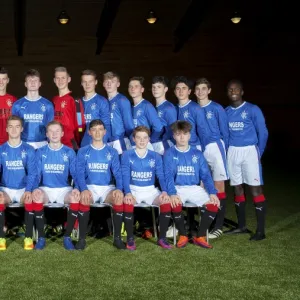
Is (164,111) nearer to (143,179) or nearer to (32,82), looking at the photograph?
(143,179)

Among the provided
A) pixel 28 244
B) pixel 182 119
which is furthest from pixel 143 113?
pixel 28 244

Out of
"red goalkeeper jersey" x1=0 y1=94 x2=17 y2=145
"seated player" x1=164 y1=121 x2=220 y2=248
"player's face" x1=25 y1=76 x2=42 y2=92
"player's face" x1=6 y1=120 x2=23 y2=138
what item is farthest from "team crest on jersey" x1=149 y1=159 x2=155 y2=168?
"red goalkeeper jersey" x1=0 y1=94 x2=17 y2=145

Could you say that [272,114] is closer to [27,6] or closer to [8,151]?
[27,6]

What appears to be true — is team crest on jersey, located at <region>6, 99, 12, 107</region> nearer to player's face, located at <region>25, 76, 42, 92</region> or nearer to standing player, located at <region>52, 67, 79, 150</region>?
player's face, located at <region>25, 76, 42, 92</region>

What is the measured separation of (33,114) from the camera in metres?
5.45

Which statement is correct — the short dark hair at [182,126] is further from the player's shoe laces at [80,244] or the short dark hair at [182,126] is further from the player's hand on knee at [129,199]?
the player's shoe laces at [80,244]

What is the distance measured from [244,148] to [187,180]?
0.77 m

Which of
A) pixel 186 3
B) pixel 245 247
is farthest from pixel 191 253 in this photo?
pixel 186 3

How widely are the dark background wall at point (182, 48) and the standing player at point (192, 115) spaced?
7927mm

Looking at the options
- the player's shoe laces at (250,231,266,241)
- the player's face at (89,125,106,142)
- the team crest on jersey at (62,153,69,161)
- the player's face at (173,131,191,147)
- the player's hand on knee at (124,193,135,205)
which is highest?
the player's face at (89,125,106,142)

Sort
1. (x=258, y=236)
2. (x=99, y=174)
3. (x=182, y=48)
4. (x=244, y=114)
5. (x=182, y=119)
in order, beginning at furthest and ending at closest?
1. (x=182, y=48)
2. (x=182, y=119)
3. (x=244, y=114)
4. (x=258, y=236)
5. (x=99, y=174)

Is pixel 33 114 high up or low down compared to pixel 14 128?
up

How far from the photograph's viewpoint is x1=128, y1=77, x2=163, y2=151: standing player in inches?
220

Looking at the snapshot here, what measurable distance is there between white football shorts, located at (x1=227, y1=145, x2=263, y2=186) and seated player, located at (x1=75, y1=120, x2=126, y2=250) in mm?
1234
